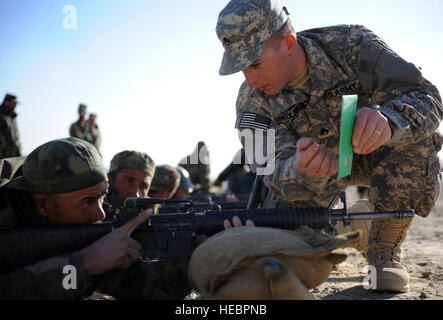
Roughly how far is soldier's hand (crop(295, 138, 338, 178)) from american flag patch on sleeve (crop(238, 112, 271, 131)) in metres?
0.91

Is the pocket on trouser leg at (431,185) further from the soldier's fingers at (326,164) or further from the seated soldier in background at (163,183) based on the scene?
the seated soldier in background at (163,183)

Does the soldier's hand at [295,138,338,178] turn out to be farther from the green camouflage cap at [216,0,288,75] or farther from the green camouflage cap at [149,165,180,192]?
the green camouflage cap at [149,165,180,192]

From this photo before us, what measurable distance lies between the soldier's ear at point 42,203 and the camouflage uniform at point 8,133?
9.60m

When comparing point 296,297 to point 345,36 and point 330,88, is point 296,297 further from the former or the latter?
point 345,36

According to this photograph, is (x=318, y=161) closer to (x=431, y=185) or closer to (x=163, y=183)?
(x=431, y=185)

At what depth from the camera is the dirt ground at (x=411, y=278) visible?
9.50ft

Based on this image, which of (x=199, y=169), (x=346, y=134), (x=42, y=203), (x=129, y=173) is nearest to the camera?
(x=346, y=134)

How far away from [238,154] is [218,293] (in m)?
5.82

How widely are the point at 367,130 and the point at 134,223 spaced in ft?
4.67

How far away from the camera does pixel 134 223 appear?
2.49 meters

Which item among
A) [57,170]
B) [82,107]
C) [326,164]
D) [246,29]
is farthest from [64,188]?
[82,107]

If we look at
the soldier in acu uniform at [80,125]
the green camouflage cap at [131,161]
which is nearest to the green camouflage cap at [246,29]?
the green camouflage cap at [131,161]

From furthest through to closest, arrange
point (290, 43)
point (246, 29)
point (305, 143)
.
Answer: point (290, 43) → point (246, 29) → point (305, 143)
